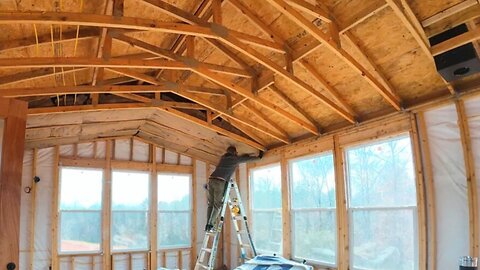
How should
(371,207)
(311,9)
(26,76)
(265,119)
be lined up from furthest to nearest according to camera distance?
1. (265,119)
2. (371,207)
3. (26,76)
4. (311,9)

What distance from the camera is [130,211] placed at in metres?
8.28

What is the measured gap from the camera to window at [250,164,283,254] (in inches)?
296

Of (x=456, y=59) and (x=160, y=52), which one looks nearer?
(x=456, y=59)

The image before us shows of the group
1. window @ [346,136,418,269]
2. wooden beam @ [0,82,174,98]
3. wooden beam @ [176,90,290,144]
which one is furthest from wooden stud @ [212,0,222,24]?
window @ [346,136,418,269]

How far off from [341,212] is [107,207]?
4.75 meters

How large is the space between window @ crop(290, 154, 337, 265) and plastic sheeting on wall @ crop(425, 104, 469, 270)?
1758 mm

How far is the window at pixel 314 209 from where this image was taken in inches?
247

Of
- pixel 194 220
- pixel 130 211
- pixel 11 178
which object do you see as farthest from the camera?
pixel 194 220

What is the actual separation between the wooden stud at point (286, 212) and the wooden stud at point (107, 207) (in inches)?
139

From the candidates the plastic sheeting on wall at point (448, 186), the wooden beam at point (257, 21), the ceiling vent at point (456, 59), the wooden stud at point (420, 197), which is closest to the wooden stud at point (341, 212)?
the wooden stud at point (420, 197)

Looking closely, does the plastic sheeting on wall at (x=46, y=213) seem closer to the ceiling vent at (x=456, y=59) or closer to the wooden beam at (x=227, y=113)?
the wooden beam at (x=227, y=113)

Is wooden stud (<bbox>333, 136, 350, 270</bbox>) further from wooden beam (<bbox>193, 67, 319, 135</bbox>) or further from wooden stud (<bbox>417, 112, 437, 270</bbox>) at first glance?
wooden stud (<bbox>417, 112, 437, 270</bbox>)

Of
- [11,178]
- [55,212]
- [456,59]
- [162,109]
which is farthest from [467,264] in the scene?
[55,212]

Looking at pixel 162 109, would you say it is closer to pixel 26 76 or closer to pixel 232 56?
pixel 232 56
